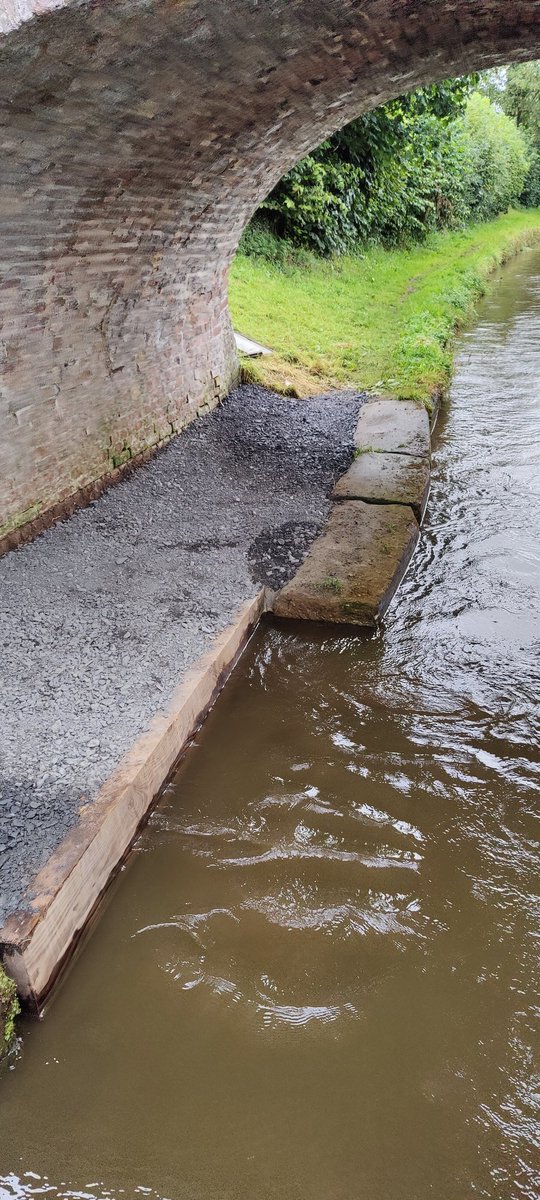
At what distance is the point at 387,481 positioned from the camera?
6301 millimetres

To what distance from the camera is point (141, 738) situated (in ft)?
11.0

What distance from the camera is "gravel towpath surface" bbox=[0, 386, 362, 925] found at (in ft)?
10.3

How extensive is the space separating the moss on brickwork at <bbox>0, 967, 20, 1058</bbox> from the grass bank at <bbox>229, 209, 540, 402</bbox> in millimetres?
7187

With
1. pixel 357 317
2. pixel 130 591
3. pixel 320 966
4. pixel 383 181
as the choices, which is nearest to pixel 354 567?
pixel 130 591

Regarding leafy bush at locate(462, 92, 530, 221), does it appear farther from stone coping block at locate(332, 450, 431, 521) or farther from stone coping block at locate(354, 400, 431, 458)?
stone coping block at locate(332, 450, 431, 521)

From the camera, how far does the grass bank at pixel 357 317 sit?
31.0 feet

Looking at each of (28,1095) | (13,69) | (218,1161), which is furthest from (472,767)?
(13,69)

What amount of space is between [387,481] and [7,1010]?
4.82m

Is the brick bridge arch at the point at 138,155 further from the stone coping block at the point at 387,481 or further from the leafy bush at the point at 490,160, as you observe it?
the leafy bush at the point at 490,160

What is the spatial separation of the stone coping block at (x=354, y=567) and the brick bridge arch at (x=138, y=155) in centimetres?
178

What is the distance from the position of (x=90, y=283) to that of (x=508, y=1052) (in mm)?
4782

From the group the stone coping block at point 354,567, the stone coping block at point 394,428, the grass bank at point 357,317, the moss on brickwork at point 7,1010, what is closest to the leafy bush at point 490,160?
the grass bank at point 357,317

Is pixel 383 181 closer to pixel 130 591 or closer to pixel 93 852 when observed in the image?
pixel 130 591

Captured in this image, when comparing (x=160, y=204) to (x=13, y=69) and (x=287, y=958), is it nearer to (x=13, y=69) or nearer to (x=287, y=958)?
(x=13, y=69)
